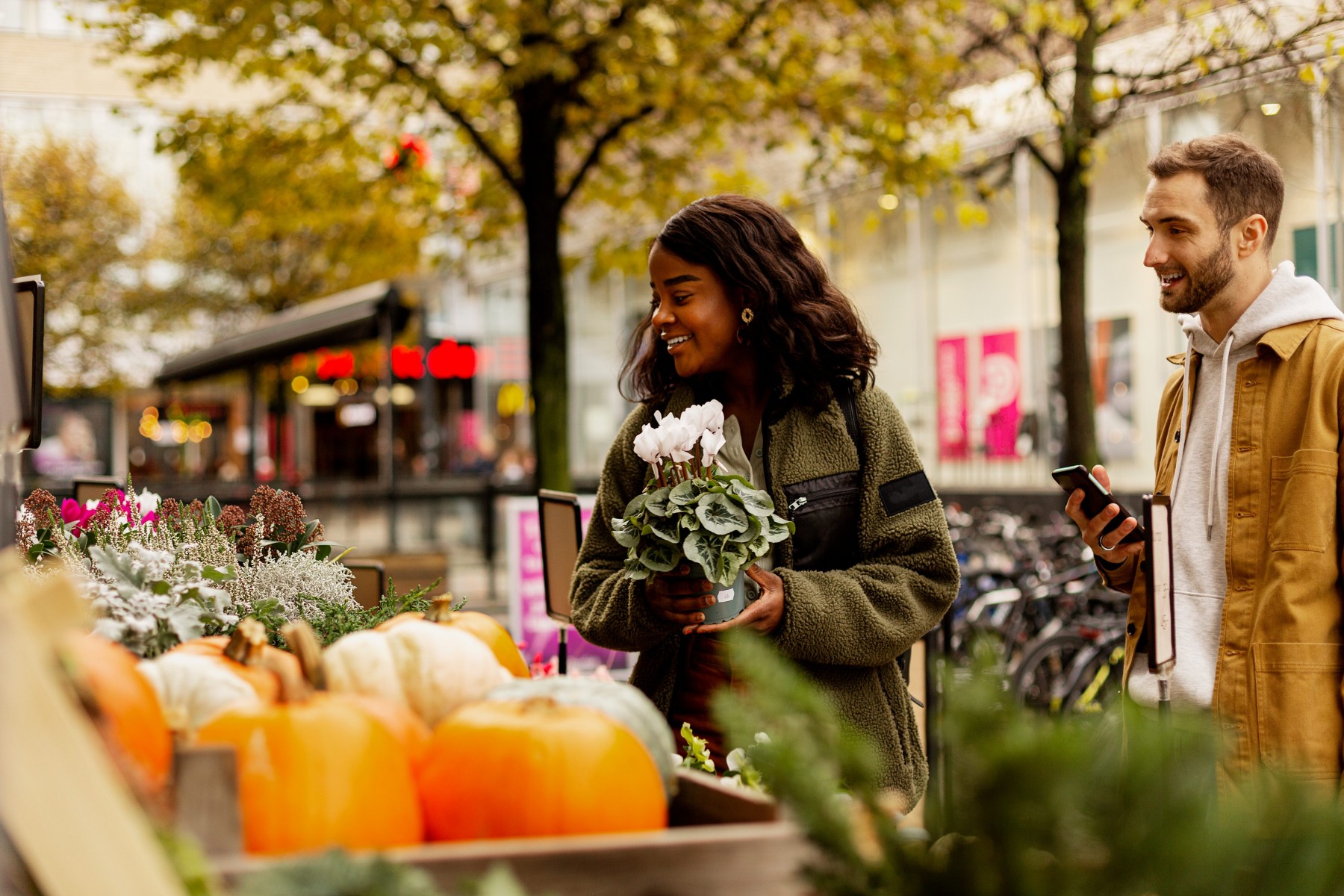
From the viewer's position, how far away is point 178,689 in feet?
3.98

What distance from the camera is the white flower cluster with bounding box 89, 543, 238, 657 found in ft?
4.62

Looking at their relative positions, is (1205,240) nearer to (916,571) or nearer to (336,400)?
(916,571)

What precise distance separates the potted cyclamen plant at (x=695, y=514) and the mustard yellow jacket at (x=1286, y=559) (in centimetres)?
99

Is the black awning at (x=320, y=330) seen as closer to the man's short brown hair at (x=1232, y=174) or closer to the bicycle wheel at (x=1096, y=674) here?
the bicycle wheel at (x=1096, y=674)

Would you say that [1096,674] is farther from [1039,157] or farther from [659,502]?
[659,502]

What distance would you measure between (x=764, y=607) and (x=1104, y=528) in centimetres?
86

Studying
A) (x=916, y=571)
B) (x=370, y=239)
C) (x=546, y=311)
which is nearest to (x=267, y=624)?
(x=916, y=571)

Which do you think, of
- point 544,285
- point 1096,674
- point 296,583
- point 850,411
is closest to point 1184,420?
point 850,411

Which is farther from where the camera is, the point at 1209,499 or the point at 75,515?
the point at 1209,499

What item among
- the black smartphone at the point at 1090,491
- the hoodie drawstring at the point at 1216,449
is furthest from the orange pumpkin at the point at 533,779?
the hoodie drawstring at the point at 1216,449

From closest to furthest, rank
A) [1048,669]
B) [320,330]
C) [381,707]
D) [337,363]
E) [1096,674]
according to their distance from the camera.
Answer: [381,707]
[1096,674]
[1048,669]
[320,330]
[337,363]

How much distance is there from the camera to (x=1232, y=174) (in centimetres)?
250

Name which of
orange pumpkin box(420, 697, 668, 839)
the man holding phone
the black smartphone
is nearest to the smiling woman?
the black smartphone

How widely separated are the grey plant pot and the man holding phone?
81 cm
